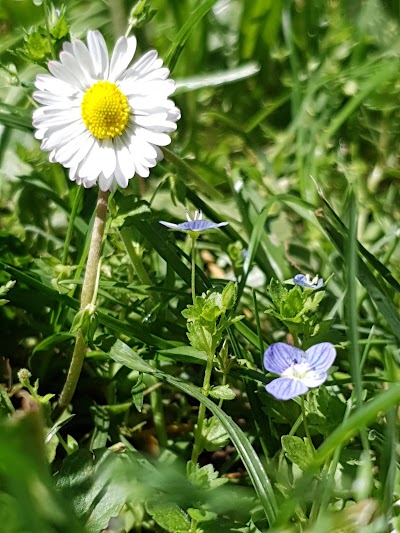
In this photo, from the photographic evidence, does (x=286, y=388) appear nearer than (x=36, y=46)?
Yes

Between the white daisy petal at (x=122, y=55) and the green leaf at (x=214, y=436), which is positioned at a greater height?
the white daisy petal at (x=122, y=55)

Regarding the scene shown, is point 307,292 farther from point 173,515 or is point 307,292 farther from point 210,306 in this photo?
point 173,515

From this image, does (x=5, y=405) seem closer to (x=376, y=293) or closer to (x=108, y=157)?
(x=108, y=157)

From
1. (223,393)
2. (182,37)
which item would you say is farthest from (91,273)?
(182,37)

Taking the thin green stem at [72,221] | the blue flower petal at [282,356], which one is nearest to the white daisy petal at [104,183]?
the thin green stem at [72,221]

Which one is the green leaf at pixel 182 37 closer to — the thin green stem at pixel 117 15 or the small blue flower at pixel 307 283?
the thin green stem at pixel 117 15
